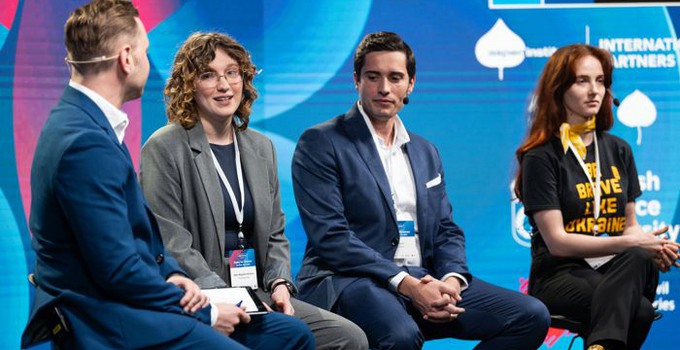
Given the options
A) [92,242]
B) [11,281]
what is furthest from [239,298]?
[11,281]

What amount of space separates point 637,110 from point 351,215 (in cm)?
218

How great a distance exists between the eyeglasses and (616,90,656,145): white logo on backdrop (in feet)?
8.20

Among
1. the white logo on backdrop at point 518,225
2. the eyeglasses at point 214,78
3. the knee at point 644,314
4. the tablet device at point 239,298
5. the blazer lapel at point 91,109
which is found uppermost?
the eyeglasses at point 214,78

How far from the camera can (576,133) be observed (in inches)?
165

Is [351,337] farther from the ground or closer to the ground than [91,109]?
closer to the ground

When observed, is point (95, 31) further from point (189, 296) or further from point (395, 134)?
point (395, 134)


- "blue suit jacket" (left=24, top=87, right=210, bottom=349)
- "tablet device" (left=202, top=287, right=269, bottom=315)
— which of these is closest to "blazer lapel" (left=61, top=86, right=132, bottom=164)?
"blue suit jacket" (left=24, top=87, right=210, bottom=349)

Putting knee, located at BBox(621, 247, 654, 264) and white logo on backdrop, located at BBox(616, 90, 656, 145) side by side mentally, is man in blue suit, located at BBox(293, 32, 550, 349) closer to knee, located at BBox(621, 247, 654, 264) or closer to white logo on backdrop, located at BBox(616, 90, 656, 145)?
knee, located at BBox(621, 247, 654, 264)

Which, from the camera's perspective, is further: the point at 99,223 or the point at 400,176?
the point at 400,176

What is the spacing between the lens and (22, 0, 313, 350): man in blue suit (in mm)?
2379

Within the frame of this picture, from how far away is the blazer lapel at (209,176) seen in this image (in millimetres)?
3432

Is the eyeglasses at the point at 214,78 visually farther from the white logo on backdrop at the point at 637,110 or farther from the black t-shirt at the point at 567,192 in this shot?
the white logo on backdrop at the point at 637,110

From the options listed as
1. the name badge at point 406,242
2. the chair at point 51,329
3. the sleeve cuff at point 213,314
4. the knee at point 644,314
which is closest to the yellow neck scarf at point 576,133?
the knee at point 644,314

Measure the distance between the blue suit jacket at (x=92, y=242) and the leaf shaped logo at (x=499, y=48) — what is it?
9.81 feet
